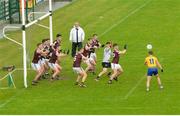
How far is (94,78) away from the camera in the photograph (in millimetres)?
36156

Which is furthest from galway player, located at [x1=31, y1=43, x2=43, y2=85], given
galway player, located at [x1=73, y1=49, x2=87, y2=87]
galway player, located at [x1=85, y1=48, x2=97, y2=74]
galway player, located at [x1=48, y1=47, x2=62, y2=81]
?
galway player, located at [x1=85, y1=48, x2=97, y2=74]

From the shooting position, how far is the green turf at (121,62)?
3058cm

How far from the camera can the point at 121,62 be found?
40.0 meters

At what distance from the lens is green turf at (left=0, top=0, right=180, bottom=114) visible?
1204 inches

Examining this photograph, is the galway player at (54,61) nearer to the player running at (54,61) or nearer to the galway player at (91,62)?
the player running at (54,61)

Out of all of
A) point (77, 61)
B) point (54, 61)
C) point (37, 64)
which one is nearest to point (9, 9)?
point (37, 64)

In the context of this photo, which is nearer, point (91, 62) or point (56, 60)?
point (56, 60)

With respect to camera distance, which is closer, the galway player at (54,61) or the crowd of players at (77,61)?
the crowd of players at (77,61)

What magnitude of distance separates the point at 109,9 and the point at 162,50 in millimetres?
14274

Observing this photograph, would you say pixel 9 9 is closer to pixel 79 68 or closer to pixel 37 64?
pixel 37 64

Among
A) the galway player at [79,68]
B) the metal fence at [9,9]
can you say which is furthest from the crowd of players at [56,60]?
the metal fence at [9,9]

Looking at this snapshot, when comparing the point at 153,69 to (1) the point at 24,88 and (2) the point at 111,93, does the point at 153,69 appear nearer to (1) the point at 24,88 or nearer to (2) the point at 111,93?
(2) the point at 111,93

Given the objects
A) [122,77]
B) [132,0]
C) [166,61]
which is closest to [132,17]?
[132,0]

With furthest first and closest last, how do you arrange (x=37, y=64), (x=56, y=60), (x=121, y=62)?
1. (x=121, y=62)
2. (x=56, y=60)
3. (x=37, y=64)
